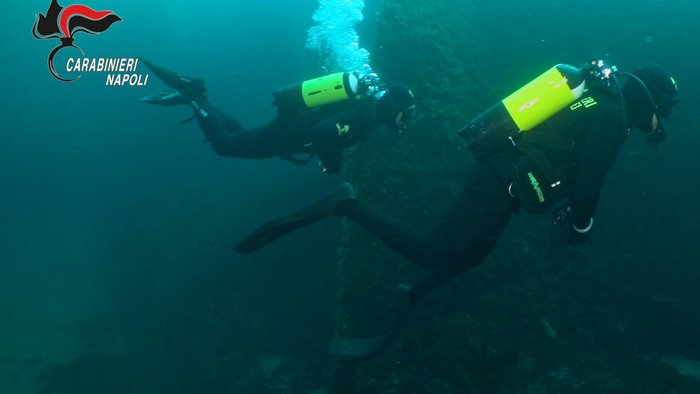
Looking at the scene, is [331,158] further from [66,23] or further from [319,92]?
[66,23]

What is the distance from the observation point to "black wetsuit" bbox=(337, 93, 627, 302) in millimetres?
3096

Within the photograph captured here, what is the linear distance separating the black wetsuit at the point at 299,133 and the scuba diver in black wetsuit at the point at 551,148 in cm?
199

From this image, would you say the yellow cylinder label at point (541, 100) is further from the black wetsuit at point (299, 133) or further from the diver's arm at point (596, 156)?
the black wetsuit at point (299, 133)

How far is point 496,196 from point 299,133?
10.8 ft

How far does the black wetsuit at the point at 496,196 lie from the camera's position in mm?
3096

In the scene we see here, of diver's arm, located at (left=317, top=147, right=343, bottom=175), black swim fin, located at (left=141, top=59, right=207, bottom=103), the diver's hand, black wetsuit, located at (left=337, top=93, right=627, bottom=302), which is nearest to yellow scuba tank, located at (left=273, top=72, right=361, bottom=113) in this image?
diver's arm, located at (left=317, top=147, right=343, bottom=175)

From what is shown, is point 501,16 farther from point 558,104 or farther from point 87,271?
point 87,271

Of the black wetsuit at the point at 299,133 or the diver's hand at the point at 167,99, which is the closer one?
the black wetsuit at the point at 299,133

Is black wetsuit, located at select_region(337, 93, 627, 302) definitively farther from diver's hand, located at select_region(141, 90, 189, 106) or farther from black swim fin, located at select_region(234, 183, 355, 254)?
diver's hand, located at select_region(141, 90, 189, 106)

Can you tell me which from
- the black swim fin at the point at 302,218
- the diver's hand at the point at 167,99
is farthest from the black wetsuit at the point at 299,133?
the black swim fin at the point at 302,218

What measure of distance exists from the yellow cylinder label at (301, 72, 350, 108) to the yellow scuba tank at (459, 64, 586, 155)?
2.37 m

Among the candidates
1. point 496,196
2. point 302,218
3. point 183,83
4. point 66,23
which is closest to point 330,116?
point 302,218

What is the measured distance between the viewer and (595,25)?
331 inches

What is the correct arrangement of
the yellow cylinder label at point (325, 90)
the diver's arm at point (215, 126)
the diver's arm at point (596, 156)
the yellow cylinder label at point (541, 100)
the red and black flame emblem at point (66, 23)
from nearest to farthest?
1. the diver's arm at point (596, 156)
2. the yellow cylinder label at point (541, 100)
3. the yellow cylinder label at point (325, 90)
4. the diver's arm at point (215, 126)
5. the red and black flame emblem at point (66, 23)
